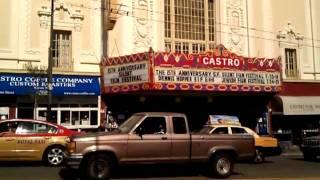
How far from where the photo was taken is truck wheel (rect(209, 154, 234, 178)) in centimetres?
1702

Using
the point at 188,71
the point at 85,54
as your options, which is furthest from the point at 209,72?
the point at 85,54

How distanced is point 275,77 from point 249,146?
14844mm

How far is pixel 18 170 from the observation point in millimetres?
18719

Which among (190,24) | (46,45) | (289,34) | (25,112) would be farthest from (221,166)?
(289,34)

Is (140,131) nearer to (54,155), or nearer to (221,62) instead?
(54,155)

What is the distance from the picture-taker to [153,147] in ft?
52.6

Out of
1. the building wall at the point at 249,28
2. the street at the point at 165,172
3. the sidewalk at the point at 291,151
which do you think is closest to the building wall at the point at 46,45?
the building wall at the point at 249,28

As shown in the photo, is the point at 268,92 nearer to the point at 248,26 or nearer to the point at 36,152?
the point at 248,26

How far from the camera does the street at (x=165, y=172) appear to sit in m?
16.8

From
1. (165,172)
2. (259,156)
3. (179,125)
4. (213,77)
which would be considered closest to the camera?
(179,125)

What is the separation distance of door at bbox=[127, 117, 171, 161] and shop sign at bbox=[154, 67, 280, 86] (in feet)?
36.8

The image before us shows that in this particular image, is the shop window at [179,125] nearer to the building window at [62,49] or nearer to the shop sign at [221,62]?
the shop sign at [221,62]

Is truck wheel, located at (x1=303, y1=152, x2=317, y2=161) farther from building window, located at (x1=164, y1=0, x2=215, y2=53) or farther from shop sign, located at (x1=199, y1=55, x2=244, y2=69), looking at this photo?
building window, located at (x1=164, y1=0, x2=215, y2=53)

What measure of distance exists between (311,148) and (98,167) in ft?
41.4
